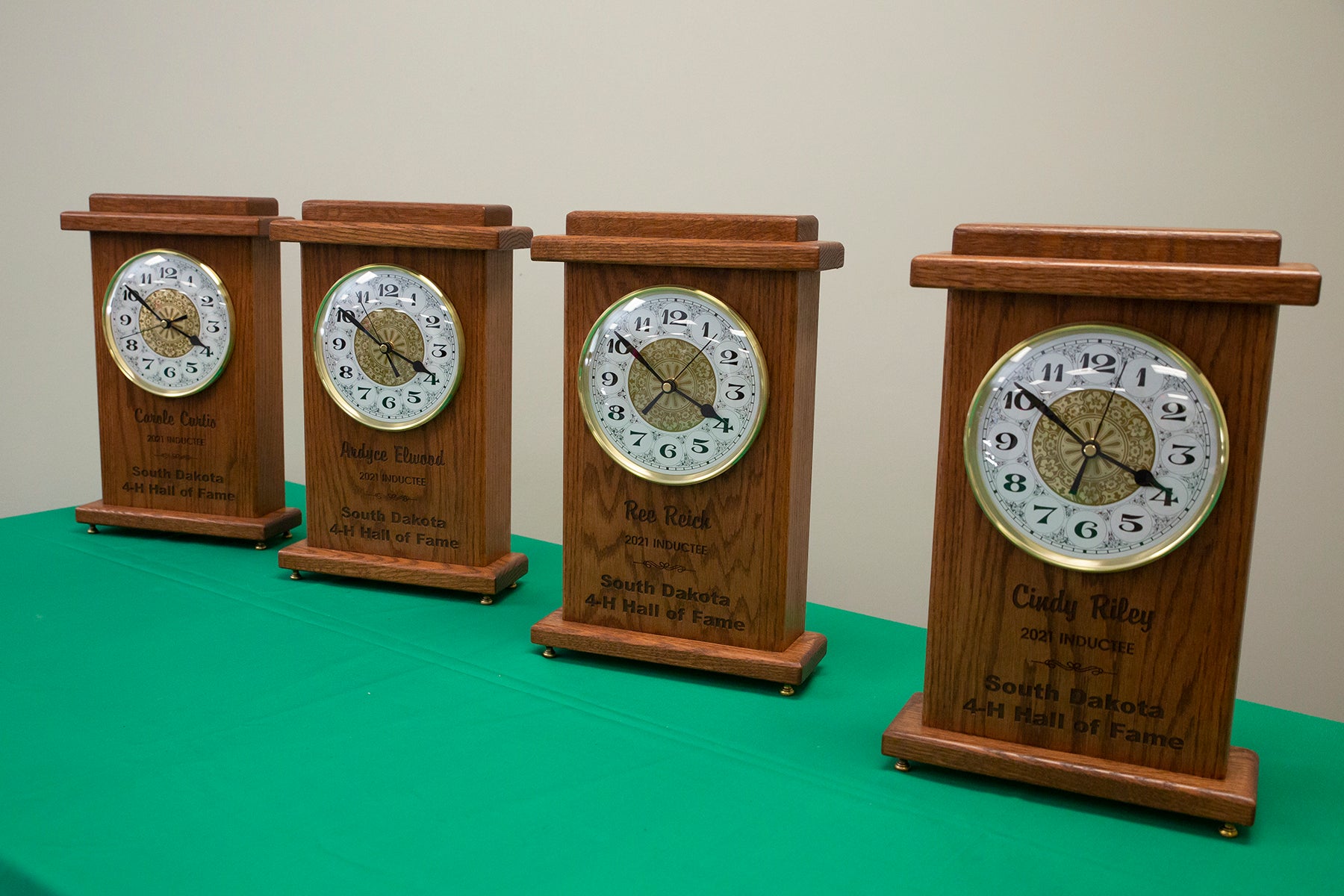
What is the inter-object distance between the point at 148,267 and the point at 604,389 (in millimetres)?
974

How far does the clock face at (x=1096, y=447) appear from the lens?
1298mm

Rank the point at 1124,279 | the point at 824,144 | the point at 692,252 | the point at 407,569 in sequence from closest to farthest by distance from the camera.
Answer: the point at 1124,279 < the point at 692,252 < the point at 407,569 < the point at 824,144

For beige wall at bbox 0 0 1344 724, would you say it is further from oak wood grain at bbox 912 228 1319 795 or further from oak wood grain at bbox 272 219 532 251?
oak wood grain at bbox 912 228 1319 795

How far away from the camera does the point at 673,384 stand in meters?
1.66

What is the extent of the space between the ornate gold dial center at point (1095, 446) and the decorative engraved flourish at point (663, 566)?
1.75 feet

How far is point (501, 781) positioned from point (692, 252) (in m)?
0.71

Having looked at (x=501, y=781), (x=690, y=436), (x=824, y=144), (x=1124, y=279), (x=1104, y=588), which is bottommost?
(x=501, y=781)

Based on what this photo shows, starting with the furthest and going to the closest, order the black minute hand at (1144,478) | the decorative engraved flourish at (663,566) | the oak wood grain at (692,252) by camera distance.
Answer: the decorative engraved flourish at (663,566) < the oak wood grain at (692,252) < the black minute hand at (1144,478)

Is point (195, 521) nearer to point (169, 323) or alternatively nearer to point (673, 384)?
point (169, 323)

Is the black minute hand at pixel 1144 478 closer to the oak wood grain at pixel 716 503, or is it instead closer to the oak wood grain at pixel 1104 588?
the oak wood grain at pixel 1104 588

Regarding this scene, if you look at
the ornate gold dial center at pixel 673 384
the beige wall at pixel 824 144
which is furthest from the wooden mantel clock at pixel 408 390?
the beige wall at pixel 824 144

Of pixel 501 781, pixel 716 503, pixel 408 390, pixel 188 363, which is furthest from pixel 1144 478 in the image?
pixel 188 363

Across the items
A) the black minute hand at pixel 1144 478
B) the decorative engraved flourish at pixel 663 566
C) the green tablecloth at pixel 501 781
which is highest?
the black minute hand at pixel 1144 478

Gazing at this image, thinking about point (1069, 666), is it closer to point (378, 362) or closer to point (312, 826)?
point (312, 826)
